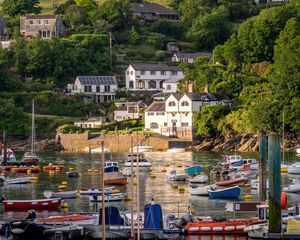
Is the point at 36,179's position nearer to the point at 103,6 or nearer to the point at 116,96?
the point at 116,96

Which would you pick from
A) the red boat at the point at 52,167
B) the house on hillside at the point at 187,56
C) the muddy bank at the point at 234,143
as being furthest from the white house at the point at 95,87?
the red boat at the point at 52,167

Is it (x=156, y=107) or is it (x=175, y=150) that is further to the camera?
(x=156, y=107)

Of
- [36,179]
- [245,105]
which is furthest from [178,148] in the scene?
[36,179]

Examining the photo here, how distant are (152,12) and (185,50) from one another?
11.4 m

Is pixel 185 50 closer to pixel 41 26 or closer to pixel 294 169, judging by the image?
pixel 41 26

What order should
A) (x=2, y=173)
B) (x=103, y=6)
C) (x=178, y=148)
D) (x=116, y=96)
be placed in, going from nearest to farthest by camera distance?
(x=2, y=173) → (x=178, y=148) → (x=116, y=96) → (x=103, y=6)

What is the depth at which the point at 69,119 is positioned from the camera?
423 ft

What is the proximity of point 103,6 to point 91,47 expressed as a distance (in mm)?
10966

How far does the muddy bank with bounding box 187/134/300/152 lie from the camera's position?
109875 mm

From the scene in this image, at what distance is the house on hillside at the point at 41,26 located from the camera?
479 ft

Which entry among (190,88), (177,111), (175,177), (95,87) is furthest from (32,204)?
(95,87)

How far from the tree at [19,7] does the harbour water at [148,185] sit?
4601 cm

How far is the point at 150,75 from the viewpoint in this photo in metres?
140

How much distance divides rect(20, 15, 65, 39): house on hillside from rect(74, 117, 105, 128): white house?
2213cm
